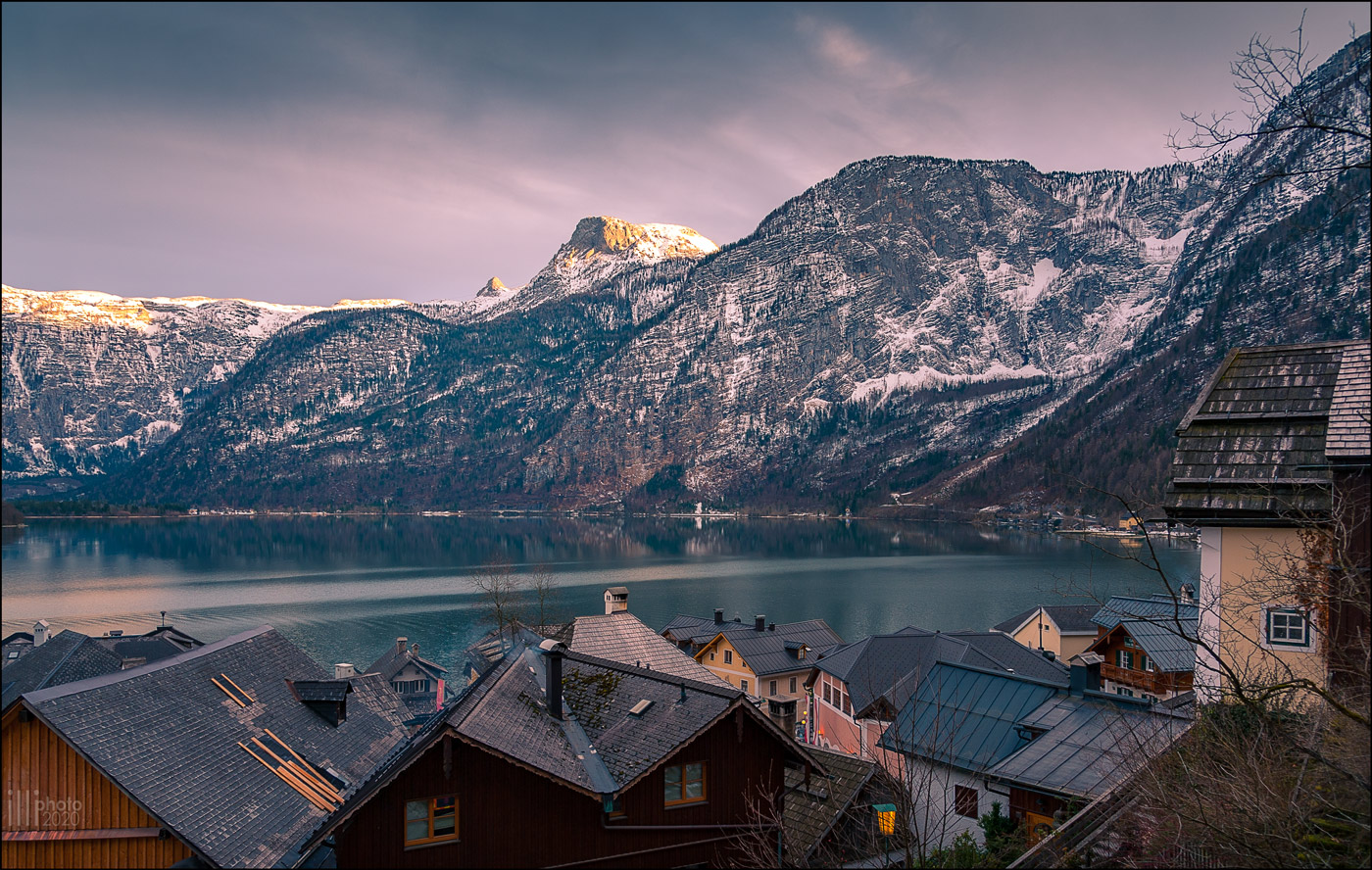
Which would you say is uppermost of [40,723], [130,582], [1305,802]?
[1305,802]

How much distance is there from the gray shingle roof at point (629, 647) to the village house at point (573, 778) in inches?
302

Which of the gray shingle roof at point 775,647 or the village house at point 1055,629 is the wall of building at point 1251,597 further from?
the village house at point 1055,629

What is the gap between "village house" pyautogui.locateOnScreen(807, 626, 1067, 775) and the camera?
136ft

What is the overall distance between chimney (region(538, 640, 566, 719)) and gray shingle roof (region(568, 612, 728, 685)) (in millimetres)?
8830

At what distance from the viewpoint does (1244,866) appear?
10.0m

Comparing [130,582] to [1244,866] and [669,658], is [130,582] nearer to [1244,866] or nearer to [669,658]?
[669,658]

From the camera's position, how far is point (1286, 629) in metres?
16.4

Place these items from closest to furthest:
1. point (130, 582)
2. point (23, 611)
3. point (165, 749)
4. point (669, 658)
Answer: point (165, 749) → point (669, 658) → point (23, 611) → point (130, 582)

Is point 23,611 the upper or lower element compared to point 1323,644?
lower

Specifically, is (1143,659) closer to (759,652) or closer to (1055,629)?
(759,652)

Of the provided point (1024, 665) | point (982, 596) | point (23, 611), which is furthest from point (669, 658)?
point (23, 611)

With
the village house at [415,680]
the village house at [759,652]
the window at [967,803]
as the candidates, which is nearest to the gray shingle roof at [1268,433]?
the window at [967,803]

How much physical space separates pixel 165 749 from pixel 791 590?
96798 millimetres

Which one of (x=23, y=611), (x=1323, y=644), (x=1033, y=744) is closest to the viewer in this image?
(x=1323, y=644)
